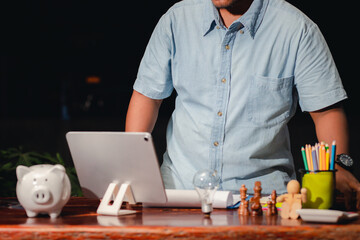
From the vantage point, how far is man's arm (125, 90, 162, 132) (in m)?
2.09

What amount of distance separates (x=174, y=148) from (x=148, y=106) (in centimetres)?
19

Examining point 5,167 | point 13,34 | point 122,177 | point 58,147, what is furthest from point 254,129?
point 13,34

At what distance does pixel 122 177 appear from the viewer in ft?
5.08

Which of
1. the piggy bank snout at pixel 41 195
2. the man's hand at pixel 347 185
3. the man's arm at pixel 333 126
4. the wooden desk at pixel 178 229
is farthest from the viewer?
the man's arm at pixel 333 126

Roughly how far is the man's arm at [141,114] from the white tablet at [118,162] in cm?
51

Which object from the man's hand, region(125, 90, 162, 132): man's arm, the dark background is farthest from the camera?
the dark background

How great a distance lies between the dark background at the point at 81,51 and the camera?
643cm

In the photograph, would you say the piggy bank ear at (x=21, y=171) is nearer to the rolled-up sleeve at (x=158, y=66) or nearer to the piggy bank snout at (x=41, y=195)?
the piggy bank snout at (x=41, y=195)

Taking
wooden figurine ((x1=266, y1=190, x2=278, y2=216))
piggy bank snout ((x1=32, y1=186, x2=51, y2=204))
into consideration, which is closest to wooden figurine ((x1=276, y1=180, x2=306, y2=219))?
wooden figurine ((x1=266, y1=190, x2=278, y2=216))

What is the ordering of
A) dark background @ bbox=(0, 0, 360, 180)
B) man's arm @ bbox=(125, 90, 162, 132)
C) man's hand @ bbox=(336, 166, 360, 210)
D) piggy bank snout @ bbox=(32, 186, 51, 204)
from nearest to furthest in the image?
piggy bank snout @ bbox=(32, 186, 51, 204) → man's hand @ bbox=(336, 166, 360, 210) → man's arm @ bbox=(125, 90, 162, 132) → dark background @ bbox=(0, 0, 360, 180)

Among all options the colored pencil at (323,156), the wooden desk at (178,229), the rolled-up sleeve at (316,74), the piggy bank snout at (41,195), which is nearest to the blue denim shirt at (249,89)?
the rolled-up sleeve at (316,74)

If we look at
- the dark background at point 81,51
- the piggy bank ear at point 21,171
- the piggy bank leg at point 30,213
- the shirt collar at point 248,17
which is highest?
the dark background at point 81,51

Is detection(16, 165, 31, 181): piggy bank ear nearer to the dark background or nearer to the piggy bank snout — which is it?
the piggy bank snout

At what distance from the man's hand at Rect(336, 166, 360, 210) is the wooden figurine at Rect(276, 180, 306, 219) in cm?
23
